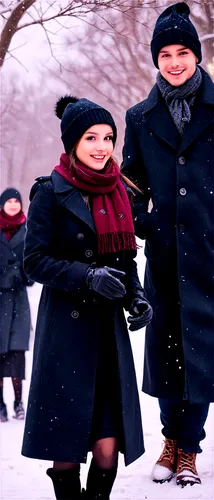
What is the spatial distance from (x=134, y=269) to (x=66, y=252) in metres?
0.35

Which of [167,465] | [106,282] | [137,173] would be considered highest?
[137,173]

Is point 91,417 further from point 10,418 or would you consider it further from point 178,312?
point 10,418

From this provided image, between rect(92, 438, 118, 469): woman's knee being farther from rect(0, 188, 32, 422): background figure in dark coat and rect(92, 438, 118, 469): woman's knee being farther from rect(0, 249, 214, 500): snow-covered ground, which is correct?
rect(0, 188, 32, 422): background figure in dark coat

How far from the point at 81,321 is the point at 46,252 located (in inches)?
13.0

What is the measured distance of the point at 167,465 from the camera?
4.52 meters

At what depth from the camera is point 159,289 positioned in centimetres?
444

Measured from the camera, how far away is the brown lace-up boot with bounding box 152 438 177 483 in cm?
447

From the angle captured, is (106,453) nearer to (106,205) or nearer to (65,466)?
(65,466)

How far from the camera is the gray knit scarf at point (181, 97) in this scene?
4.24 metres

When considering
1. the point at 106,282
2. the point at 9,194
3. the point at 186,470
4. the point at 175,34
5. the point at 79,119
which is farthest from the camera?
the point at 9,194

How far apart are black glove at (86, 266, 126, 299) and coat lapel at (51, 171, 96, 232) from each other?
23cm

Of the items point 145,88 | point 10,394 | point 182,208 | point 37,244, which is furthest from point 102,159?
point 145,88

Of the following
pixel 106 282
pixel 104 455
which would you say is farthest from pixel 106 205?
pixel 104 455

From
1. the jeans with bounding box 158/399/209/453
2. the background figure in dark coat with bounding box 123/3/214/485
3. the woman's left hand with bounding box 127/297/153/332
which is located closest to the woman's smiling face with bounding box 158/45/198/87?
the background figure in dark coat with bounding box 123/3/214/485
